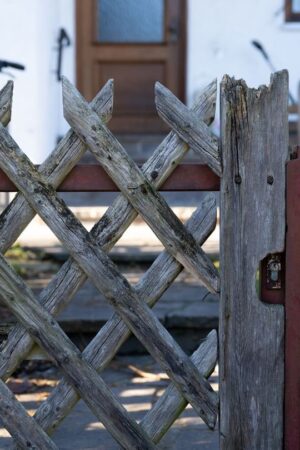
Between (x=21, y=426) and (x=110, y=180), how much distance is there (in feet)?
2.54

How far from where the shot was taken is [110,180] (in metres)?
2.76

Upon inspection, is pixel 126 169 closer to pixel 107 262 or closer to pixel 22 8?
pixel 107 262

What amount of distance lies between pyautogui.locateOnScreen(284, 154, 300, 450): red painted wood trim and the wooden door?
729 cm

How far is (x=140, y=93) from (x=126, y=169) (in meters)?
7.43

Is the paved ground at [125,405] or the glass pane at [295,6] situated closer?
the paved ground at [125,405]

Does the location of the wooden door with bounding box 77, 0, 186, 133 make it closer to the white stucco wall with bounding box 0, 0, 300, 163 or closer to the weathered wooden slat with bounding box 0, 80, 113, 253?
the white stucco wall with bounding box 0, 0, 300, 163

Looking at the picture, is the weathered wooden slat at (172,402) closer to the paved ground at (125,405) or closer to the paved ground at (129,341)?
the paved ground at (129,341)

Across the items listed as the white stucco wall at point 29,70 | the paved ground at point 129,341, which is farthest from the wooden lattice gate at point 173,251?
the white stucco wall at point 29,70

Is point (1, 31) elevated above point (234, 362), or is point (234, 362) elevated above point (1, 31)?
point (1, 31)

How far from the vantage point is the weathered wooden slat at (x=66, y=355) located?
2.79 m

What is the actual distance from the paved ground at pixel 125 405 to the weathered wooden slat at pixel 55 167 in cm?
106

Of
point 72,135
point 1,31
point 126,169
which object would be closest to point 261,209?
point 126,169

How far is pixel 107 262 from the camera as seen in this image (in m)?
2.77

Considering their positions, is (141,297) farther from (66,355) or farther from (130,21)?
(130,21)
